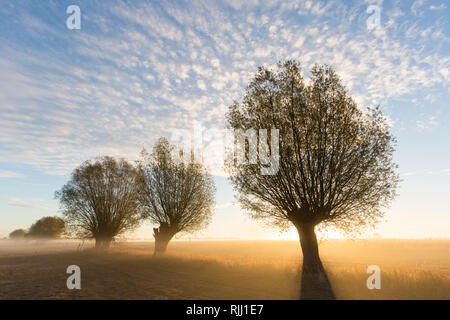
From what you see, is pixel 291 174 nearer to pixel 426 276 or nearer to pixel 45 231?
pixel 426 276

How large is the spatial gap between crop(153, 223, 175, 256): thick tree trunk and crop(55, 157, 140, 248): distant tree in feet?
32.4

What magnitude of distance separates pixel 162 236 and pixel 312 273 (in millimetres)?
23250

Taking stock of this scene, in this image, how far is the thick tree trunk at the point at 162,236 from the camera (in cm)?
→ 3488

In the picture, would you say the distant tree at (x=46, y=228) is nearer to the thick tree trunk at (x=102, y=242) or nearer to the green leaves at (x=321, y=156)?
the thick tree trunk at (x=102, y=242)

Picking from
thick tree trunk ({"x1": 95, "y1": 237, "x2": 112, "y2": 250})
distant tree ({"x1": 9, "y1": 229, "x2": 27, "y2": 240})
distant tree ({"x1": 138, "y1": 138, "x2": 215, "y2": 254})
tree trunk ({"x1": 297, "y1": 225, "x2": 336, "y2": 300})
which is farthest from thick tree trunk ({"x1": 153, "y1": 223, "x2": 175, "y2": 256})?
distant tree ({"x1": 9, "y1": 229, "x2": 27, "y2": 240})

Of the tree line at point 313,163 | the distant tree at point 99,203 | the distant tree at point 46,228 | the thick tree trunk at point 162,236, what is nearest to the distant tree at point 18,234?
the distant tree at point 46,228

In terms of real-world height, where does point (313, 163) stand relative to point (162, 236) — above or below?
above

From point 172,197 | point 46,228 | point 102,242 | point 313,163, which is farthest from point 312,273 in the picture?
point 46,228

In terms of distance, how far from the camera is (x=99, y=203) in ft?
145

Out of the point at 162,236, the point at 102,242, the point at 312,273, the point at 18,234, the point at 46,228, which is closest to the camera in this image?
the point at 312,273

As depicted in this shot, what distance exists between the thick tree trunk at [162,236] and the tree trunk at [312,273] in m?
21.3

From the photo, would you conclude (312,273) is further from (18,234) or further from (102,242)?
(18,234)
